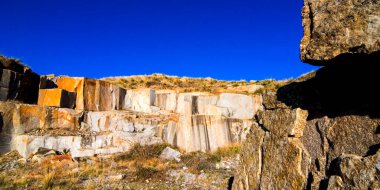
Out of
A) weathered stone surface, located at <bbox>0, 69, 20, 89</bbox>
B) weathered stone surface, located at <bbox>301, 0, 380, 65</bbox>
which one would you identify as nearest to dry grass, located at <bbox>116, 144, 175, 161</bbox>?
weathered stone surface, located at <bbox>0, 69, 20, 89</bbox>

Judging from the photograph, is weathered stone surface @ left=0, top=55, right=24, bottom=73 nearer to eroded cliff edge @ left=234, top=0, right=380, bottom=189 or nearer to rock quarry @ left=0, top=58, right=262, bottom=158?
rock quarry @ left=0, top=58, right=262, bottom=158

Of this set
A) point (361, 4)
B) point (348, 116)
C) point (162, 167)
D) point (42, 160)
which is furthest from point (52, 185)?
point (361, 4)

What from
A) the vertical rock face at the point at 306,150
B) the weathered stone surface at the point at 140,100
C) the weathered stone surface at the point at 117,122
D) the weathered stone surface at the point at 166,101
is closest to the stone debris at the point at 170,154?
the weathered stone surface at the point at 117,122

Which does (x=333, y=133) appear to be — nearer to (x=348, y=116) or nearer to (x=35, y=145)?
(x=348, y=116)

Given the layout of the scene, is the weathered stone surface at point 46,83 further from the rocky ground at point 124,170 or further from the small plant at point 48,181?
the small plant at point 48,181

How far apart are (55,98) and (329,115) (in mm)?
14177

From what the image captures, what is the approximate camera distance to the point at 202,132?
15312 millimetres

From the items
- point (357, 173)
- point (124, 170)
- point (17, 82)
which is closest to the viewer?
point (357, 173)

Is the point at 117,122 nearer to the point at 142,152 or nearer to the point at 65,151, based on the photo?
the point at 142,152

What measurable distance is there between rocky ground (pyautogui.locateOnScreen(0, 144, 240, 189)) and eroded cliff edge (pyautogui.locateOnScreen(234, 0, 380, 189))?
4041mm

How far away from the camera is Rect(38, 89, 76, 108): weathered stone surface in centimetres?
1542

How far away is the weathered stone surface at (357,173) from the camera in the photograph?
125 inches

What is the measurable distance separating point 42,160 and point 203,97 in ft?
28.5

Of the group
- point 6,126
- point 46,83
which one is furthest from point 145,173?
point 46,83
